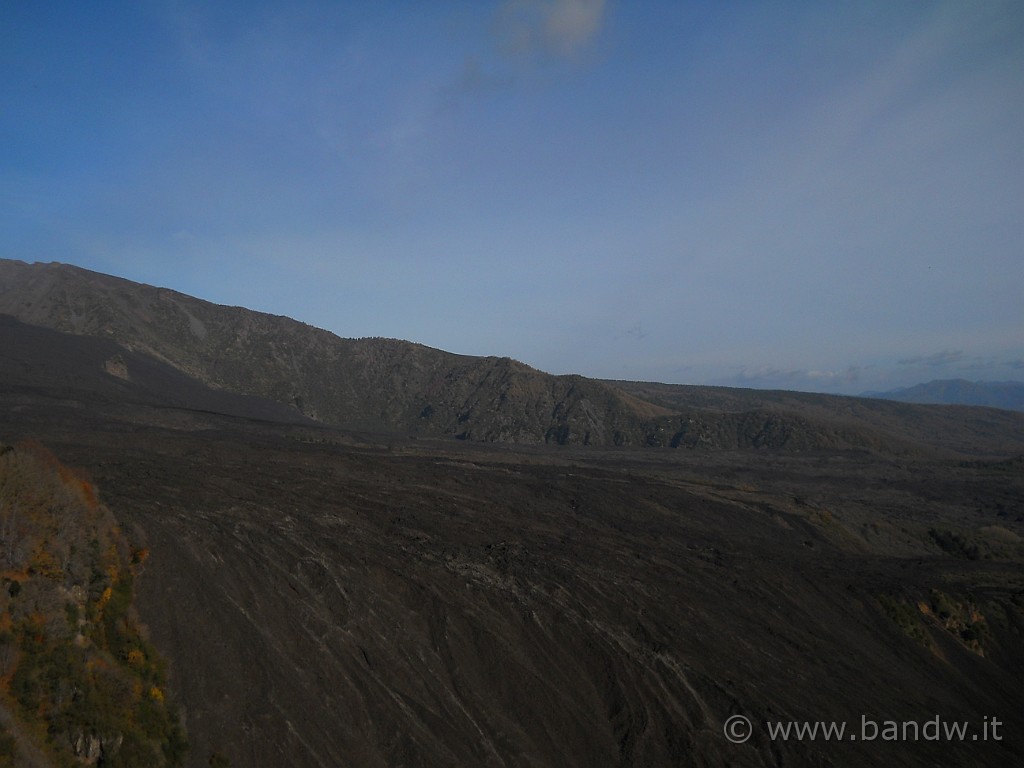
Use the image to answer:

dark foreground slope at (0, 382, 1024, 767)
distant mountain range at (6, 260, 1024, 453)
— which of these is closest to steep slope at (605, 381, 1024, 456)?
distant mountain range at (6, 260, 1024, 453)

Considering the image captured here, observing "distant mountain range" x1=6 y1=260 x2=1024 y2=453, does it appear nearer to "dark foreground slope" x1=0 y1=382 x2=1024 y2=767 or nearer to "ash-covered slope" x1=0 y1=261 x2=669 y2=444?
"ash-covered slope" x1=0 y1=261 x2=669 y2=444

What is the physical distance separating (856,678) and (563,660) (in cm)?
945

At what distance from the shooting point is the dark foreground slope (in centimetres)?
1727

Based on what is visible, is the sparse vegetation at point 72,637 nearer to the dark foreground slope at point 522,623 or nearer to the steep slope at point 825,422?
the dark foreground slope at point 522,623

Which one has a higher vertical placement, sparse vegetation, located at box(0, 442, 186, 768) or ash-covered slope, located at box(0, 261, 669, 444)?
ash-covered slope, located at box(0, 261, 669, 444)

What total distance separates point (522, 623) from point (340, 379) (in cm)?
8104

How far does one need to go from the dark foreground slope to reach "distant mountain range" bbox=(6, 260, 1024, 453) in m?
43.0

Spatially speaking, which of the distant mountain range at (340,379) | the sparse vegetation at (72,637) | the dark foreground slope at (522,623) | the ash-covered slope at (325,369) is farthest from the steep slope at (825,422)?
the sparse vegetation at (72,637)

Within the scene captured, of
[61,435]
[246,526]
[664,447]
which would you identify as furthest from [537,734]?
[664,447]

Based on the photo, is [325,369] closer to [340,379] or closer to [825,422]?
[340,379]

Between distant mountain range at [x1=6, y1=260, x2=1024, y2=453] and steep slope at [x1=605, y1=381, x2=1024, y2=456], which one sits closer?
distant mountain range at [x1=6, y1=260, x2=1024, y2=453]

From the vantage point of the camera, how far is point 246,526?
2461cm

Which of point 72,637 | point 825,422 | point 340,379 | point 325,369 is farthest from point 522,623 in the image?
point 825,422

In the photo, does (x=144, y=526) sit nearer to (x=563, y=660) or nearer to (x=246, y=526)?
(x=246, y=526)
